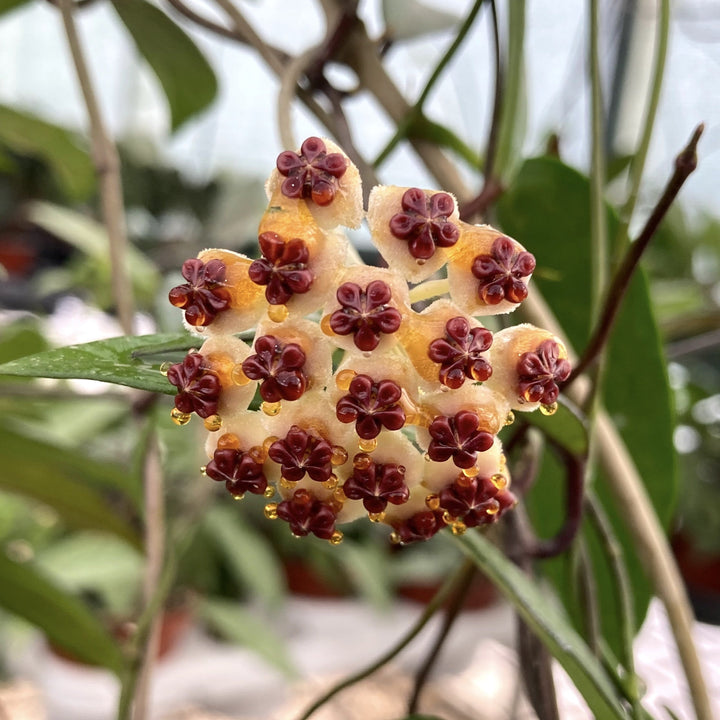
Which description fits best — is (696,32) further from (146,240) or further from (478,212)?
(478,212)

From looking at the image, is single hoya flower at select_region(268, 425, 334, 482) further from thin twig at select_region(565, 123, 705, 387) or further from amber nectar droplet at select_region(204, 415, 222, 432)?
thin twig at select_region(565, 123, 705, 387)

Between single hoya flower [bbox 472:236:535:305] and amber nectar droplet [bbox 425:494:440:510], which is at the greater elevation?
single hoya flower [bbox 472:236:535:305]

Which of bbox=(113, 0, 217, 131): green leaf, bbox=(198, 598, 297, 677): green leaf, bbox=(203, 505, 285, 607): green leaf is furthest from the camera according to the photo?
bbox=(203, 505, 285, 607): green leaf

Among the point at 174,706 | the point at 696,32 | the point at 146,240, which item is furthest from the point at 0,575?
the point at 696,32

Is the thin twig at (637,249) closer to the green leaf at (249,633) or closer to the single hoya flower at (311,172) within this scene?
the single hoya flower at (311,172)

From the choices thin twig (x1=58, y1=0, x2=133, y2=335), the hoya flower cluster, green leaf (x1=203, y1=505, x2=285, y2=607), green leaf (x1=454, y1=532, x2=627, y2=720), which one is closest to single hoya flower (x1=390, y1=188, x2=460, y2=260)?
the hoya flower cluster

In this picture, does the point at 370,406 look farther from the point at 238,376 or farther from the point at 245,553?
the point at 245,553

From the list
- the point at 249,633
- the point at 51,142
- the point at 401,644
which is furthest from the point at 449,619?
the point at 249,633
